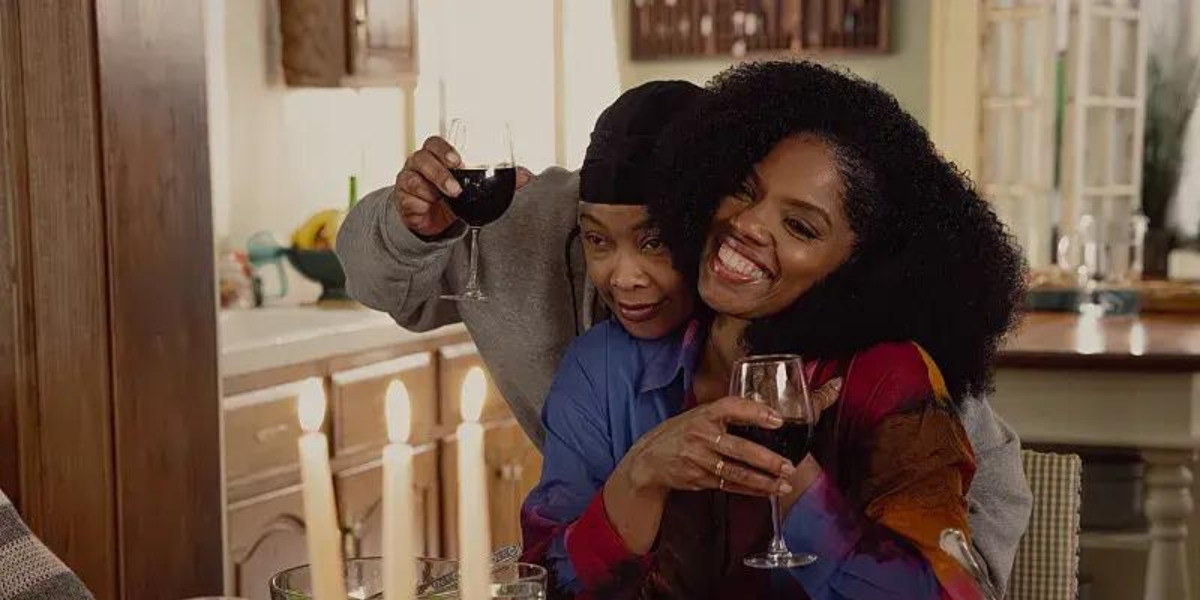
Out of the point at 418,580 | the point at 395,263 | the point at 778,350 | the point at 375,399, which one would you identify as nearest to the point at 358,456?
the point at 375,399

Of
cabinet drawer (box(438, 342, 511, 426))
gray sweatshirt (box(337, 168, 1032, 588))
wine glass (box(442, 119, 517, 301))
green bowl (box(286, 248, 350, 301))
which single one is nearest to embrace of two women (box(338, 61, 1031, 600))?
wine glass (box(442, 119, 517, 301))

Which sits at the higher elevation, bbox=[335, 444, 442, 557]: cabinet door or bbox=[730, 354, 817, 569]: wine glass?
bbox=[730, 354, 817, 569]: wine glass

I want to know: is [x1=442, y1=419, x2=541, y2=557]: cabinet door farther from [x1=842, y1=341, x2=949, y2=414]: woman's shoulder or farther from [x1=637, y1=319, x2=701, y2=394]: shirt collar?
[x1=842, y1=341, x2=949, y2=414]: woman's shoulder

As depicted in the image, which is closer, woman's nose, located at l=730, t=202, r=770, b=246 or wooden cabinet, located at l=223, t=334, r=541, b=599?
woman's nose, located at l=730, t=202, r=770, b=246

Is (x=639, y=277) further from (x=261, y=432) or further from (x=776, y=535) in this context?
(x=261, y=432)

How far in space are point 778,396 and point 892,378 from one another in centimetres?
17

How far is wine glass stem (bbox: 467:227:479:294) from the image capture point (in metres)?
1.91

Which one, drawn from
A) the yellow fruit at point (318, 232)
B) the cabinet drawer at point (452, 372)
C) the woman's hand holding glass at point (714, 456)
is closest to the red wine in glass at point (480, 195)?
the woman's hand holding glass at point (714, 456)

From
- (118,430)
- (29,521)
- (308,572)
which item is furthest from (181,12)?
(308,572)

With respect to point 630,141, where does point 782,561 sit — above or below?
below

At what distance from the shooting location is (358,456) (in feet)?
12.0

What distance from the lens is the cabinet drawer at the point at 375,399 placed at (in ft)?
11.7

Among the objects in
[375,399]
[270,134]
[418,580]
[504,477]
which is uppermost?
[270,134]

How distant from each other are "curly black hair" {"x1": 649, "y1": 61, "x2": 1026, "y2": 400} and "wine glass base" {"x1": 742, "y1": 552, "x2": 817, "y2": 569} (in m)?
0.22
